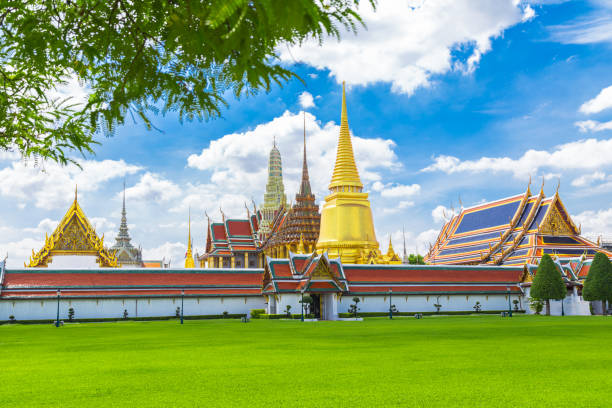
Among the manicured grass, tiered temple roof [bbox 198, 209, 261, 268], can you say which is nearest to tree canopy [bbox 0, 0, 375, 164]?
the manicured grass

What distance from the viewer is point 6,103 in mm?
6684

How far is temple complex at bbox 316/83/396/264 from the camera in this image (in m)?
54.1

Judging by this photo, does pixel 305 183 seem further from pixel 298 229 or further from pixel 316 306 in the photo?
pixel 316 306

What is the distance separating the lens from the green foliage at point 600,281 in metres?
35.5

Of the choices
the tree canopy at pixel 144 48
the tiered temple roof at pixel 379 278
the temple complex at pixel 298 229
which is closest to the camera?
the tree canopy at pixel 144 48

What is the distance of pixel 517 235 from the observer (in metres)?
49.8

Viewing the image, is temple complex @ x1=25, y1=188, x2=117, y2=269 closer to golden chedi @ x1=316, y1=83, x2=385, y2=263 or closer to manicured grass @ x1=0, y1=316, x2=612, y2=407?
golden chedi @ x1=316, y1=83, x2=385, y2=263

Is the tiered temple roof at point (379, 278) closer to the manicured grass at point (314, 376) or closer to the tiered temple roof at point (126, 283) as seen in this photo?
the tiered temple roof at point (126, 283)

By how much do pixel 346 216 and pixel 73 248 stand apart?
966 inches

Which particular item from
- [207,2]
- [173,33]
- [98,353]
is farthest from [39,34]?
[98,353]

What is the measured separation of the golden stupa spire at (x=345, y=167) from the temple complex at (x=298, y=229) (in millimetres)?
6547

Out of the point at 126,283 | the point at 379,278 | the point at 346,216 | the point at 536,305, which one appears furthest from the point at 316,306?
the point at 346,216

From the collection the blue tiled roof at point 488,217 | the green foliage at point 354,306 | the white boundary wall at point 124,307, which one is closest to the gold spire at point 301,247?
the blue tiled roof at point 488,217

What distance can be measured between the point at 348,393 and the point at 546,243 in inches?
1807
